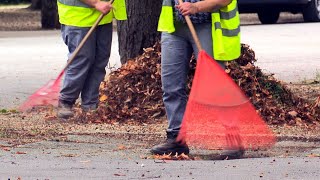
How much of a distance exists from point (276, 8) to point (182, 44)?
15.2 meters

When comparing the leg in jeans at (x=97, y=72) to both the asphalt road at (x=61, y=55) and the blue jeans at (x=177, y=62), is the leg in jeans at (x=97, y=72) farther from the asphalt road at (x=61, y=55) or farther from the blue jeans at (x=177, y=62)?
the blue jeans at (x=177, y=62)

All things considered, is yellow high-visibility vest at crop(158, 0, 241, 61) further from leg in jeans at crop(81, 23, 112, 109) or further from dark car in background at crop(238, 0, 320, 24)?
dark car in background at crop(238, 0, 320, 24)

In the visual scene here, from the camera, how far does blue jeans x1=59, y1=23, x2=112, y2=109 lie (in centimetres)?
872

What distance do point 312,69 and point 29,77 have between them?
391 centimetres

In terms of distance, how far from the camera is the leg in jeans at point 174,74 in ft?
23.2

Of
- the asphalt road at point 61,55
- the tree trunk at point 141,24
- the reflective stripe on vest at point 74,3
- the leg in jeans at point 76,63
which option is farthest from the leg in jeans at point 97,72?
the asphalt road at point 61,55

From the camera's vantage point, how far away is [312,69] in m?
13.6

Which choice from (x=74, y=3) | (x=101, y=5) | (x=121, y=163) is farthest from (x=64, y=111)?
(x=121, y=163)

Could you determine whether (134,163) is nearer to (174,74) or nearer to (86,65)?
(174,74)

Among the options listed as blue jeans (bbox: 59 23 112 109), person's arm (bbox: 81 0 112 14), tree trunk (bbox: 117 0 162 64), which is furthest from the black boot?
→ tree trunk (bbox: 117 0 162 64)

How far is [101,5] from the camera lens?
8266 millimetres

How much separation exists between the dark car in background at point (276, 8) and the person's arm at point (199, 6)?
14021mm

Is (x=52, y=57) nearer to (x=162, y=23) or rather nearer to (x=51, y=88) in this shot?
(x=51, y=88)

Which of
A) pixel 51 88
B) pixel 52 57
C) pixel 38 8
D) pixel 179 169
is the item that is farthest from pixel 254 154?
pixel 38 8
